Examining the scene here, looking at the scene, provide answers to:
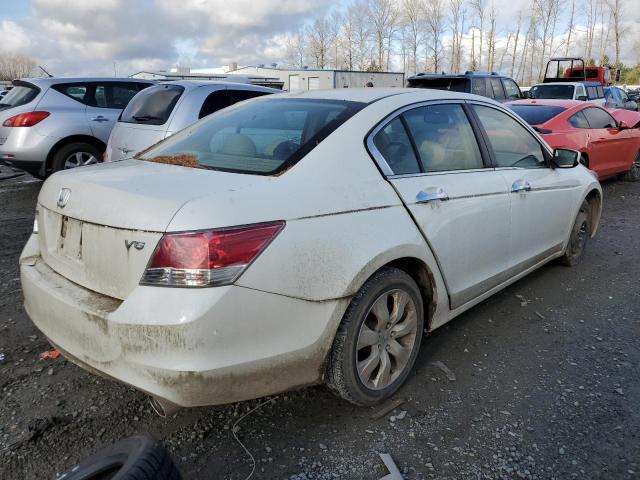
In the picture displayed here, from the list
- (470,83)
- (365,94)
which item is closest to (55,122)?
(365,94)

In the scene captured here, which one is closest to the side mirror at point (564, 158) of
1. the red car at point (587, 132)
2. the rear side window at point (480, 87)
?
the red car at point (587, 132)

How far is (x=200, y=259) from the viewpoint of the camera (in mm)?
1993

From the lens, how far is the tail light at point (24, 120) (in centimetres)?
736

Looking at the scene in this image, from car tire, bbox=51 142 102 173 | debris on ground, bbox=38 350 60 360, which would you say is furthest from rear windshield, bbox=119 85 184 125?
debris on ground, bbox=38 350 60 360

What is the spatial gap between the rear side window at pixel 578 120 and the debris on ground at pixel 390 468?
7026 millimetres

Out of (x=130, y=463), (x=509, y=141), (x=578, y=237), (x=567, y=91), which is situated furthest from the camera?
(x=567, y=91)

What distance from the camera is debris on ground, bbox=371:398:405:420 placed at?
2.69 meters

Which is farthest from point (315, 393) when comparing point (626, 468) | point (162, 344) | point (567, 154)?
point (567, 154)

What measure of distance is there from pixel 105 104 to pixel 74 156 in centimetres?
99

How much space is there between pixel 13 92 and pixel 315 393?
25.0ft

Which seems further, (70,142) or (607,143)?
(607,143)

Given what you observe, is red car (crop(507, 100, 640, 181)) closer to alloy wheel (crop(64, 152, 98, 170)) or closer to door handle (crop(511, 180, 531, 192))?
door handle (crop(511, 180, 531, 192))

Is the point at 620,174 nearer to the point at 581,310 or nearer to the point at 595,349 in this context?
the point at 581,310

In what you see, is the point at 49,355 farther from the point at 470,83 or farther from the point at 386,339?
the point at 470,83
